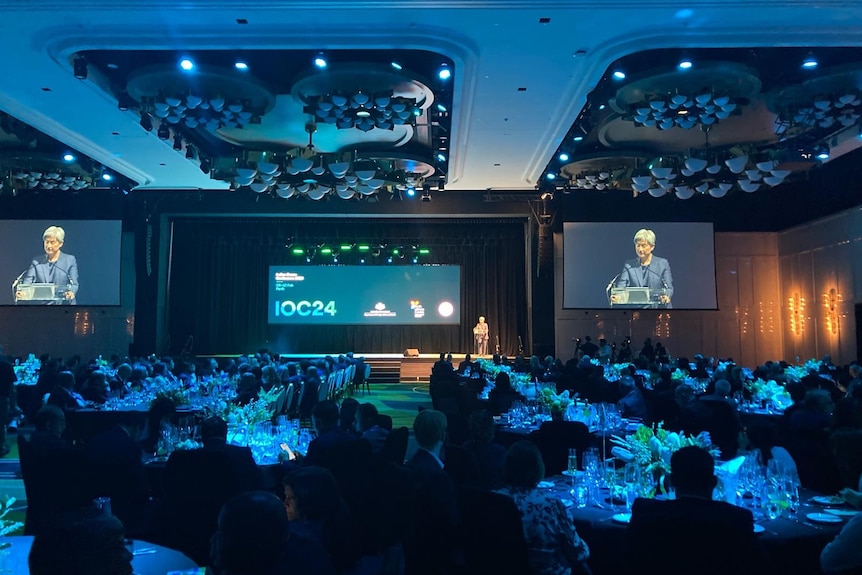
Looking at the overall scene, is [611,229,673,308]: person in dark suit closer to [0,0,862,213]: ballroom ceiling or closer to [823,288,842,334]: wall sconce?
[0,0,862,213]: ballroom ceiling

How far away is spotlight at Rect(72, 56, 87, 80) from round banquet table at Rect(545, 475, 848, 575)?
26.5 feet

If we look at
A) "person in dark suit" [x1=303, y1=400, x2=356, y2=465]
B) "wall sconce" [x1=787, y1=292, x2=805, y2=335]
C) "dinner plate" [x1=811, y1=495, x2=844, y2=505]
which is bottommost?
"dinner plate" [x1=811, y1=495, x2=844, y2=505]

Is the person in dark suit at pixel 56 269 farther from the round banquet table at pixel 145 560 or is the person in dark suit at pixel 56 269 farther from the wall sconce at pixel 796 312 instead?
the wall sconce at pixel 796 312

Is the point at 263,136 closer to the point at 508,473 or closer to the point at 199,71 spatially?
the point at 199,71

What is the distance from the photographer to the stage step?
18.2 meters

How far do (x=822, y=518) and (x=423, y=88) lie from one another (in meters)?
7.92

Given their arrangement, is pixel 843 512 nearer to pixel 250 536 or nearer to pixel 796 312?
pixel 250 536

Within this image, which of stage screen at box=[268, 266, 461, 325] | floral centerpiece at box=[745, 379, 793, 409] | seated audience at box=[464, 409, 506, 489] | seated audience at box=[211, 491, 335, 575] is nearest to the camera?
seated audience at box=[211, 491, 335, 575]

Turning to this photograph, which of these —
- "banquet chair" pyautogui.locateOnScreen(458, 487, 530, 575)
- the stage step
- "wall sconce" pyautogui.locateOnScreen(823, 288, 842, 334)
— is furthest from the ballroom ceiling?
the stage step

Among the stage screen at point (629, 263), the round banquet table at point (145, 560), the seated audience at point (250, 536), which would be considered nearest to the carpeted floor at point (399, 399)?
the stage screen at point (629, 263)

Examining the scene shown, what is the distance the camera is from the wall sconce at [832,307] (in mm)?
15750

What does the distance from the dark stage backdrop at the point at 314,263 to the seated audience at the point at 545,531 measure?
1657 centimetres

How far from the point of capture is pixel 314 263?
1995 cm

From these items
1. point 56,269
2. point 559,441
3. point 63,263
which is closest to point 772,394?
point 559,441
